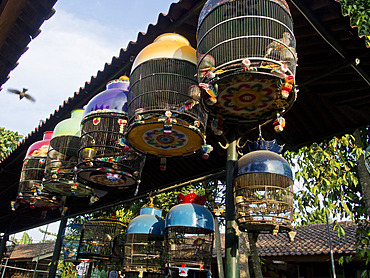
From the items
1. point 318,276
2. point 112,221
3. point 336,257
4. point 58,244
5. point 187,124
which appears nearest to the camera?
point 187,124

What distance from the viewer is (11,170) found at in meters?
9.79

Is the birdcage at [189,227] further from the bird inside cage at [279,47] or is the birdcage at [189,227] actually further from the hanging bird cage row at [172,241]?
the bird inside cage at [279,47]

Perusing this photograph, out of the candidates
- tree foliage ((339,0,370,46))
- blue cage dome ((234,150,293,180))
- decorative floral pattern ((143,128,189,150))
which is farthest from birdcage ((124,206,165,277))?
tree foliage ((339,0,370,46))

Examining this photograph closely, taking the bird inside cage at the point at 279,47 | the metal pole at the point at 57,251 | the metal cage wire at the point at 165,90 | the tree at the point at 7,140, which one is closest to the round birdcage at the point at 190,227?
the metal cage wire at the point at 165,90

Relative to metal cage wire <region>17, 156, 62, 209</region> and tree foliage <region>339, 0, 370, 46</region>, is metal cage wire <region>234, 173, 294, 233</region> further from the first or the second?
tree foliage <region>339, 0, 370, 46</region>

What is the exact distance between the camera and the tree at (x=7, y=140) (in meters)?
16.3

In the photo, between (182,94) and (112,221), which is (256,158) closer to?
(182,94)

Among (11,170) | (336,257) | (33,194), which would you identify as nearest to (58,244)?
(11,170)

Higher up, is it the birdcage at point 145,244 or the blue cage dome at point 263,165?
the blue cage dome at point 263,165

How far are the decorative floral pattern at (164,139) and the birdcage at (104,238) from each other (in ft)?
13.8

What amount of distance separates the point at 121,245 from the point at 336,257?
698cm

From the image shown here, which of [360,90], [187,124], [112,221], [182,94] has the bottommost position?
[112,221]

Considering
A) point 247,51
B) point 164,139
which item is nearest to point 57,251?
point 164,139

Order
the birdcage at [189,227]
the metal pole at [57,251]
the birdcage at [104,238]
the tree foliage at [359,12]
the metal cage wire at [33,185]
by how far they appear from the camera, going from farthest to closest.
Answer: the metal pole at [57,251] → the birdcage at [104,238] → the tree foliage at [359,12] → the metal cage wire at [33,185] → the birdcage at [189,227]
